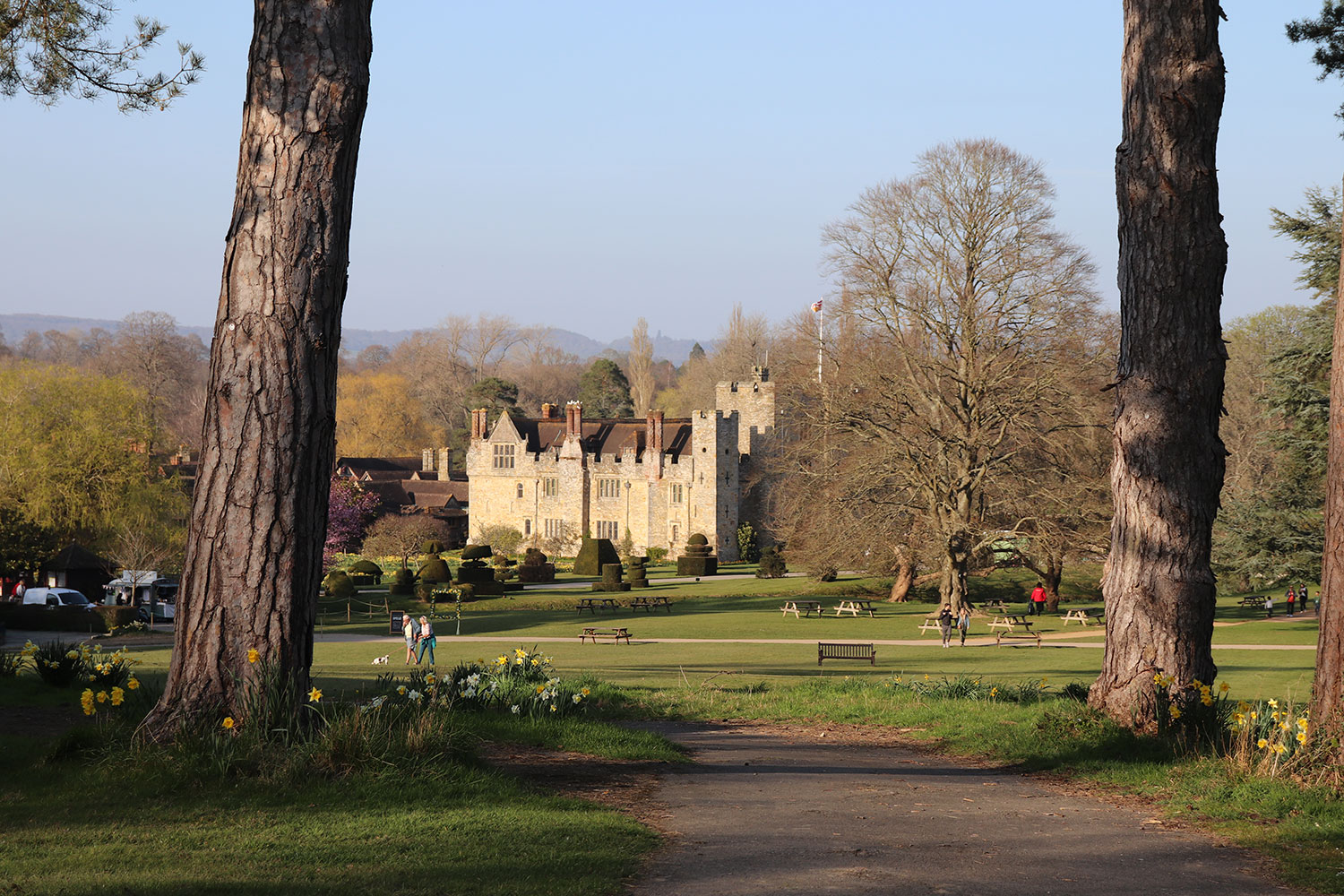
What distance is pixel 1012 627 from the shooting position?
33969mm

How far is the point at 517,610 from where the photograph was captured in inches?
1599

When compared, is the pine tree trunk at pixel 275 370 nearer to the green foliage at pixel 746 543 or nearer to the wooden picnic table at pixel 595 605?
the wooden picnic table at pixel 595 605

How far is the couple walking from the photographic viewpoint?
67.8ft

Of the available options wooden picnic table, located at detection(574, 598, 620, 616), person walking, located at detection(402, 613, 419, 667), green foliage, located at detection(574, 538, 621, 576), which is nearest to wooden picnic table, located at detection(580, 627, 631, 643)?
person walking, located at detection(402, 613, 419, 667)

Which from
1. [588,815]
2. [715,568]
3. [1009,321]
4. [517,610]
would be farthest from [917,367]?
[588,815]

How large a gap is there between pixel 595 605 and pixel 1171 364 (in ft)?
110

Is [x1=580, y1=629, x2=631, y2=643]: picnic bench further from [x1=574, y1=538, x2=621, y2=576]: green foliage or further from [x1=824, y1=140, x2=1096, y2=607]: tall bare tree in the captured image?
[x1=574, y1=538, x2=621, y2=576]: green foliage

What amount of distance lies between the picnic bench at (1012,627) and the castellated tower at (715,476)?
1053 inches

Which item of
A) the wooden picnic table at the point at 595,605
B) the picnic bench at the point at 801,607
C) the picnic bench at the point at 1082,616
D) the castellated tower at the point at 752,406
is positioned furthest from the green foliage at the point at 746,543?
the picnic bench at the point at 1082,616

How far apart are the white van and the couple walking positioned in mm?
13809

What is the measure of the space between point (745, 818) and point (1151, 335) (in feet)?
17.9

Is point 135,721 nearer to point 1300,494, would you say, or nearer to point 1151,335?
→ point 1151,335

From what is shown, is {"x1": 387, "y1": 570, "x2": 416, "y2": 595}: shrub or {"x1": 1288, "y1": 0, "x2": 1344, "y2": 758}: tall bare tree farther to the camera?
{"x1": 387, "y1": 570, "x2": 416, "y2": 595}: shrub

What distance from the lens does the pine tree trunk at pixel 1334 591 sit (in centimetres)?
820
